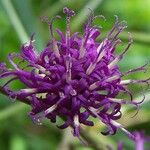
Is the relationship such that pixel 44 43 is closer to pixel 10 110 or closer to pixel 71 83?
pixel 10 110

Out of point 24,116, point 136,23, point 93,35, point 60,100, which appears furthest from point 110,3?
point 60,100

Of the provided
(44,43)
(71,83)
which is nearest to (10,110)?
(44,43)

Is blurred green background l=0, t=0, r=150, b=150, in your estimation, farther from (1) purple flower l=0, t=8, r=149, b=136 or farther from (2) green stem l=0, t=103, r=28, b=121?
(1) purple flower l=0, t=8, r=149, b=136

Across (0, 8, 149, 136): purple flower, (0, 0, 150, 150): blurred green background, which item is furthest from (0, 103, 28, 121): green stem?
(0, 8, 149, 136): purple flower

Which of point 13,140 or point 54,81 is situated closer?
point 54,81

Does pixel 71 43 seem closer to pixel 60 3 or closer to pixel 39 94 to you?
pixel 39 94

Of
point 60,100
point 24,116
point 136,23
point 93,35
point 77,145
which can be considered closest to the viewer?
point 60,100

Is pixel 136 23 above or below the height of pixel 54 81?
below
